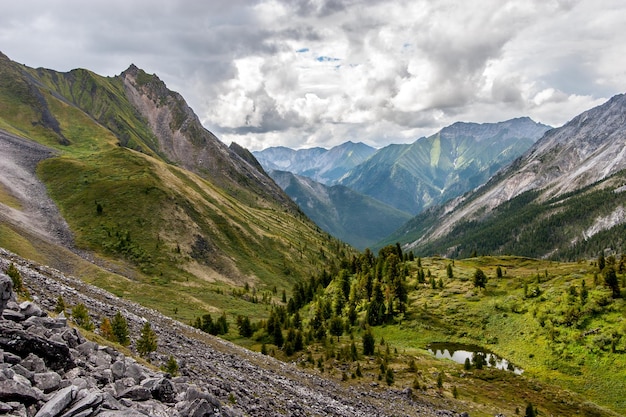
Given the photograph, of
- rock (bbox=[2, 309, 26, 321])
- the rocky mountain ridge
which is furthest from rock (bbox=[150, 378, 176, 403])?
the rocky mountain ridge

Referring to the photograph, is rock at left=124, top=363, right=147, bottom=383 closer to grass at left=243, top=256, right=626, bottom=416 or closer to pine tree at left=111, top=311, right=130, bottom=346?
pine tree at left=111, top=311, right=130, bottom=346

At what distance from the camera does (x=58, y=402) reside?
13883 mm

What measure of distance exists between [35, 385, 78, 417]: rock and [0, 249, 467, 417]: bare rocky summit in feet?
0.10

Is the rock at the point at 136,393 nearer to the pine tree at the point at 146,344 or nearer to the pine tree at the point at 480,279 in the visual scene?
the pine tree at the point at 146,344

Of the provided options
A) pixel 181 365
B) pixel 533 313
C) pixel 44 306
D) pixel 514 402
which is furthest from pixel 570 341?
pixel 44 306

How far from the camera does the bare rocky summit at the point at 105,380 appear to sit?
564 inches

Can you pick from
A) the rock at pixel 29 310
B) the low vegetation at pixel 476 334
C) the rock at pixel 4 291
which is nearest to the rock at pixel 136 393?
the rock at pixel 4 291

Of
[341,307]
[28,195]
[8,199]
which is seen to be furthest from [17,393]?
[28,195]

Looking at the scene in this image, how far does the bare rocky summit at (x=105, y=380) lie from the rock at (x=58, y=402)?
0.03 metres

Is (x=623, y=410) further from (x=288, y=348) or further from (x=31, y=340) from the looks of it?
(x=31, y=340)

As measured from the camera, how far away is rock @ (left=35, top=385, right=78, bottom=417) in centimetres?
1334

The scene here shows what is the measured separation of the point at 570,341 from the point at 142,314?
70.4 metres

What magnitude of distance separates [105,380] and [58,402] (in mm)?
3804

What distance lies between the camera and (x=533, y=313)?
79938 millimetres
